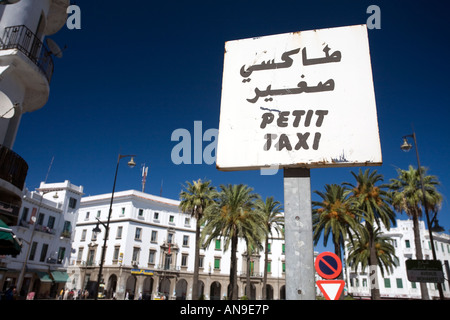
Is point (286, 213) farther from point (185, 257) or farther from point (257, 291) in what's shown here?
point (257, 291)

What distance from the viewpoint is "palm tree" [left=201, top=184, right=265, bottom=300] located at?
27.0 meters

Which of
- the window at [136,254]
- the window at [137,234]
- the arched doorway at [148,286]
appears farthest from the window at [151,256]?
the window at [137,234]

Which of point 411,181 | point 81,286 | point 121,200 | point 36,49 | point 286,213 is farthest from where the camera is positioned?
point 121,200

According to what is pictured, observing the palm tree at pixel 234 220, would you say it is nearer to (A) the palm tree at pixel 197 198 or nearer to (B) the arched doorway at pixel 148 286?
(A) the palm tree at pixel 197 198

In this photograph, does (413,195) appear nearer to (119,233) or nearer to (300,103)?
(300,103)

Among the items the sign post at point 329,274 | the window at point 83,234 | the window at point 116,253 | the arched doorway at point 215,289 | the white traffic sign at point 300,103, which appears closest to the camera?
the white traffic sign at point 300,103

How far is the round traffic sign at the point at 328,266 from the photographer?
5805 mm

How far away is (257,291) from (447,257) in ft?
122

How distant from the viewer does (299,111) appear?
4.03 metres

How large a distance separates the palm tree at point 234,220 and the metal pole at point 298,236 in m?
23.8

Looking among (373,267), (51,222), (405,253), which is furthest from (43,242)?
→ (405,253)

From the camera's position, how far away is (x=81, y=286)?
51062mm
